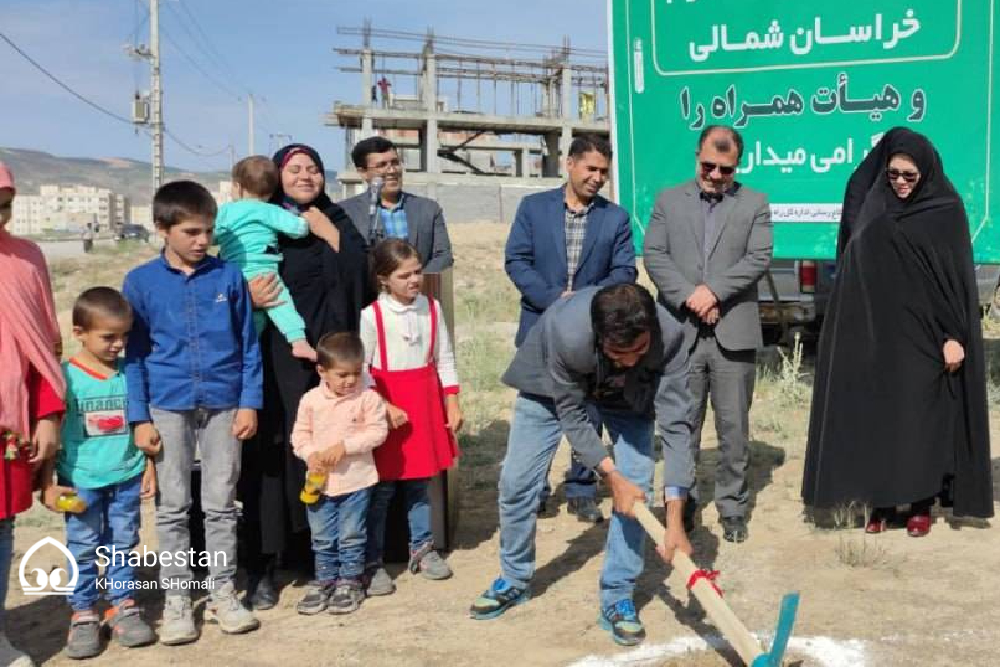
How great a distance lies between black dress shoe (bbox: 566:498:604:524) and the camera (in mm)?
5062

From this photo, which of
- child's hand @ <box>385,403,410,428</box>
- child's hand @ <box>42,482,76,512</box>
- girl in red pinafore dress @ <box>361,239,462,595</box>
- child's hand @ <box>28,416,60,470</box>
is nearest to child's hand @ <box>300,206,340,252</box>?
girl in red pinafore dress @ <box>361,239,462,595</box>

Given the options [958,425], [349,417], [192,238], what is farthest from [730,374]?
[192,238]

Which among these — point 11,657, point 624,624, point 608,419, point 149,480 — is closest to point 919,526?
point 624,624

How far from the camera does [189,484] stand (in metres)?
3.68

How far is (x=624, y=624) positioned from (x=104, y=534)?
1.92 metres

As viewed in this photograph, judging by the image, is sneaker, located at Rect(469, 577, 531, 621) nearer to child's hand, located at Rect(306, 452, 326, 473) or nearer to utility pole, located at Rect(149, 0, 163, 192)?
child's hand, located at Rect(306, 452, 326, 473)

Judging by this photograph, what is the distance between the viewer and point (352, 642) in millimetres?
3621

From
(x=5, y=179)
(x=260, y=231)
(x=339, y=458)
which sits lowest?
(x=339, y=458)

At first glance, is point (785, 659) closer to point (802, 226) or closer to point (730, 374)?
point (730, 374)

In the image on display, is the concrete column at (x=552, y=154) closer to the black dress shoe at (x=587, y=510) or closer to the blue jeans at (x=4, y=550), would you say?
the black dress shoe at (x=587, y=510)

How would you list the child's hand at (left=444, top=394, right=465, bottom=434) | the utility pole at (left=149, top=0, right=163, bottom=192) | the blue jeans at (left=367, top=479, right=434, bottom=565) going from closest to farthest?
the blue jeans at (left=367, top=479, right=434, bottom=565), the child's hand at (left=444, top=394, right=465, bottom=434), the utility pole at (left=149, top=0, right=163, bottom=192)

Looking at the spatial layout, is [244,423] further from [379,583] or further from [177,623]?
[379,583]

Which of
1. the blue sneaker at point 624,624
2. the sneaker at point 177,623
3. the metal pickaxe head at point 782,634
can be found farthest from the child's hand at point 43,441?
the metal pickaxe head at point 782,634

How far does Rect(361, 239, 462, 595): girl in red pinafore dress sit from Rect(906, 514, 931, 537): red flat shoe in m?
2.20
